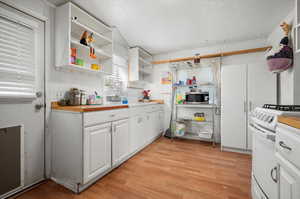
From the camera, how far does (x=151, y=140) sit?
3133 millimetres

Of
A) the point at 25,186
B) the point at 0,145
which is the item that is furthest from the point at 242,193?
the point at 0,145

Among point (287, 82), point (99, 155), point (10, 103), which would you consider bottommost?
point (99, 155)

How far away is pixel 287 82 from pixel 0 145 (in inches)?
154

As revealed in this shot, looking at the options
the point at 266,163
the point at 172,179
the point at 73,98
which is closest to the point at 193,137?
the point at 172,179

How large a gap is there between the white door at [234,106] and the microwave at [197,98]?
1.38ft

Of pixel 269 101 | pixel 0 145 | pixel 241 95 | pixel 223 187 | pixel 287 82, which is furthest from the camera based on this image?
pixel 241 95

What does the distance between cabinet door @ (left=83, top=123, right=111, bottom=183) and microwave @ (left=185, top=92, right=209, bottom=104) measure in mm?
2107

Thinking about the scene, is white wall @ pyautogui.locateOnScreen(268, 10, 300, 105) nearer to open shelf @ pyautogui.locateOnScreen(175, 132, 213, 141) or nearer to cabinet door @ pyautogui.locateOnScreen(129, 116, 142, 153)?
open shelf @ pyautogui.locateOnScreen(175, 132, 213, 141)

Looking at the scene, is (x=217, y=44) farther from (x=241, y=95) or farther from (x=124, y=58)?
(x=124, y=58)

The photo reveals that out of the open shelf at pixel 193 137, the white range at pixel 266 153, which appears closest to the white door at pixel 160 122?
the open shelf at pixel 193 137

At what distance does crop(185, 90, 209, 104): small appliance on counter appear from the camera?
122 inches

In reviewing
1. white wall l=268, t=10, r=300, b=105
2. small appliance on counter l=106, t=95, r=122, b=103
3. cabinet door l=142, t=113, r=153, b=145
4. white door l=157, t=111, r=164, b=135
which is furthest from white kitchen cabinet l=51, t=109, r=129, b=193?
white wall l=268, t=10, r=300, b=105

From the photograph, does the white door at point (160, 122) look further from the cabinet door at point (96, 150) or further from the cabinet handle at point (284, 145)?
the cabinet handle at point (284, 145)

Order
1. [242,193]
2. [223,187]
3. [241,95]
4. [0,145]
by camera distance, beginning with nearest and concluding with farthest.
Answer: [0,145] < [242,193] < [223,187] < [241,95]
